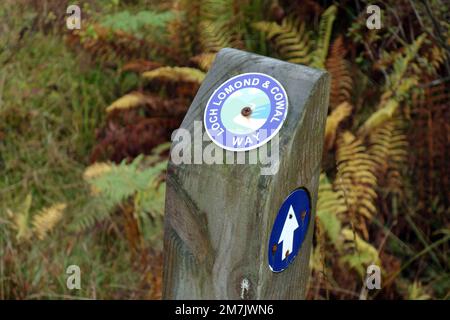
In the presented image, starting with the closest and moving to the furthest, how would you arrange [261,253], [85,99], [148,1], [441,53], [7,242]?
1. [261,253]
2. [7,242]
3. [441,53]
4. [85,99]
5. [148,1]

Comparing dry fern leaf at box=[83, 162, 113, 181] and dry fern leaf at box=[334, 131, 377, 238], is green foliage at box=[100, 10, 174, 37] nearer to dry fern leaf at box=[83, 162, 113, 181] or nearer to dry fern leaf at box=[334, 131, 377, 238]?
dry fern leaf at box=[83, 162, 113, 181]

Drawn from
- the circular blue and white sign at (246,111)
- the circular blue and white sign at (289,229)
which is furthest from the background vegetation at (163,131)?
the circular blue and white sign at (246,111)

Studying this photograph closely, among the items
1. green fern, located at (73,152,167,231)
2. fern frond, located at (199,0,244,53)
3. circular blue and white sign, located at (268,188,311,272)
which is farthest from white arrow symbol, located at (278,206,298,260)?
fern frond, located at (199,0,244,53)

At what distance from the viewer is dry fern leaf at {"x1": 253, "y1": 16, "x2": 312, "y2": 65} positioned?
4781 millimetres

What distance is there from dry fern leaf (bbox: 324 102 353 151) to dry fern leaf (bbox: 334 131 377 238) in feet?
0.20

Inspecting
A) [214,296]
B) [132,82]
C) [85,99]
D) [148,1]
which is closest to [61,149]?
[85,99]

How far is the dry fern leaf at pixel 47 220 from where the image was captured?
3996 mm

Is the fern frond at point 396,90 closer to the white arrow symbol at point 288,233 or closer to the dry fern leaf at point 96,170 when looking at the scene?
the dry fern leaf at point 96,170

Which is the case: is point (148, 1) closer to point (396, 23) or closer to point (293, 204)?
point (396, 23)

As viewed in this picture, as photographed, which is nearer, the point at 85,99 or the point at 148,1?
the point at 85,99

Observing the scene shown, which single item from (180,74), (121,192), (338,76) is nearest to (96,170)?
(121,192)

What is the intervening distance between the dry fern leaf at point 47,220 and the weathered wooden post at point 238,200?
206 centimetres

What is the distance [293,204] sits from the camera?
1.96 meters

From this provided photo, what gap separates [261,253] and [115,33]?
3.36 m
